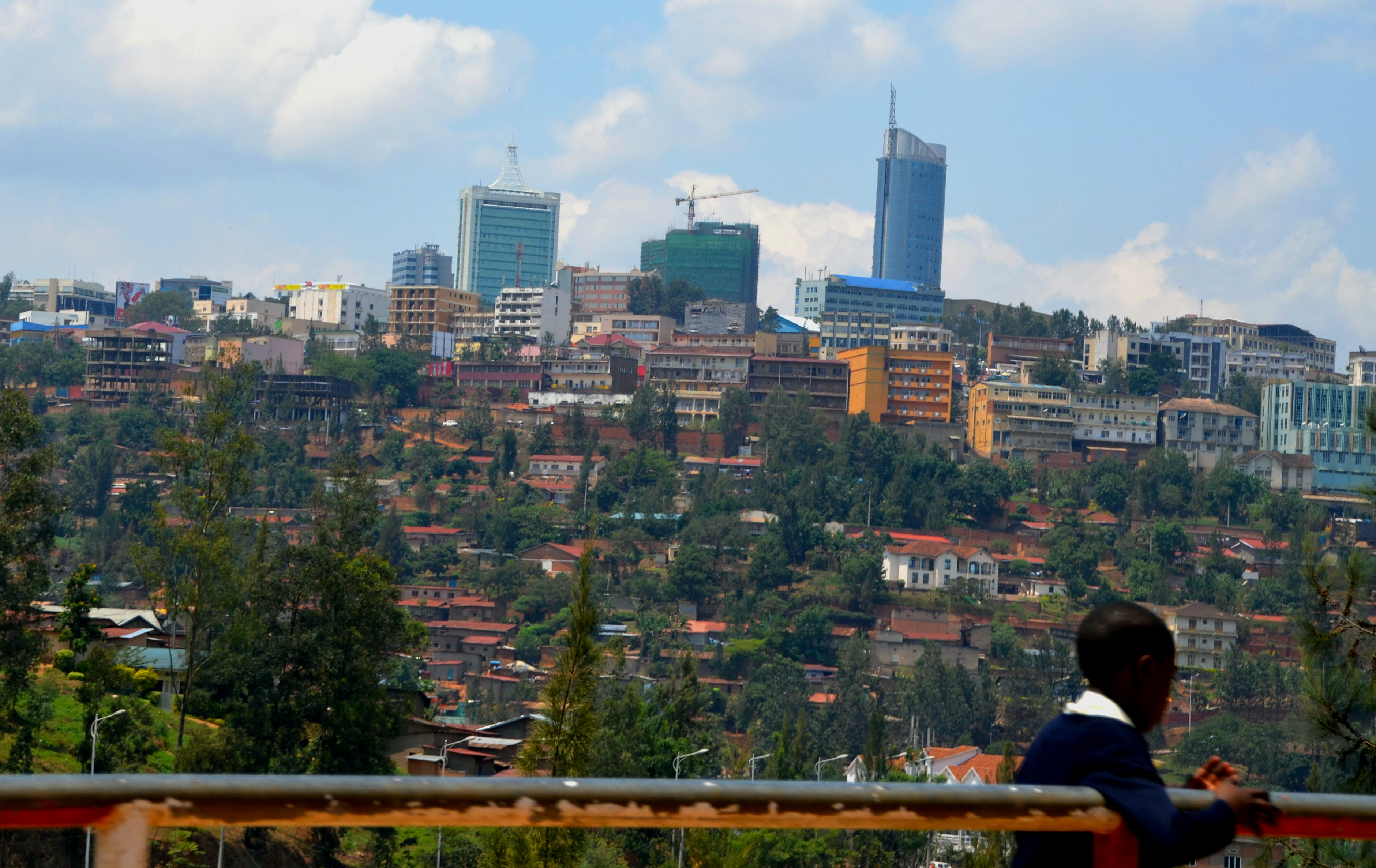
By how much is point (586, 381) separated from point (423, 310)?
16.6 m

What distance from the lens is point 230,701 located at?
1812 centimetres

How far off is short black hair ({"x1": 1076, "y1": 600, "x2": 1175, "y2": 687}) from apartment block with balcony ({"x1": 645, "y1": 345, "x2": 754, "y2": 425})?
190 ft

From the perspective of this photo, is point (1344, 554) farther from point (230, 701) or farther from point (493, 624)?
point (493, 624)

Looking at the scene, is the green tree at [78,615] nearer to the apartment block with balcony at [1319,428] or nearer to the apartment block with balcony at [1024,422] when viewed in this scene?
the apartment block with balcony at [1024,422]

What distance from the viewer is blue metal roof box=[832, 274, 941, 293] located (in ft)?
286

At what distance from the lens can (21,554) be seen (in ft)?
51.5

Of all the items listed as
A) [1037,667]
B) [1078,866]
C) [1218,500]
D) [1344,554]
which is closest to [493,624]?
[1037,667]

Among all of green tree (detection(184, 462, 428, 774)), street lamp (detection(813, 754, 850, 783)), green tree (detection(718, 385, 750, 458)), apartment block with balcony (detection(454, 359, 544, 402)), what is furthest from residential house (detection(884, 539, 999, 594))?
green tree (detection(184, 462, 428, 774))

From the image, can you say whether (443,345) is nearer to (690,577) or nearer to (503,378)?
(503,378)

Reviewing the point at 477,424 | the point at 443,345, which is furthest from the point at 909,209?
the point at 477,424

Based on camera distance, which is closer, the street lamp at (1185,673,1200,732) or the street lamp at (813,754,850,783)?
the street lamp at (813,754,850,783)

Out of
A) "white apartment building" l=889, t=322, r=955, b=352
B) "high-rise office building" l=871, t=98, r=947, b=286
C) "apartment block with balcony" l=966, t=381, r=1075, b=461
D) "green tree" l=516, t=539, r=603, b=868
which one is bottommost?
"green tree" l=516, t=539, r=603, b=868

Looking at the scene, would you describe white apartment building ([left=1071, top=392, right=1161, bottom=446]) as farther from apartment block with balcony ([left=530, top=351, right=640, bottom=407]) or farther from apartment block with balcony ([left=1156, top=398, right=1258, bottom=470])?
apartment block with balcony ([left=530, top=351, right=640, bottom=407])

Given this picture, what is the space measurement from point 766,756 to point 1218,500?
127ft
